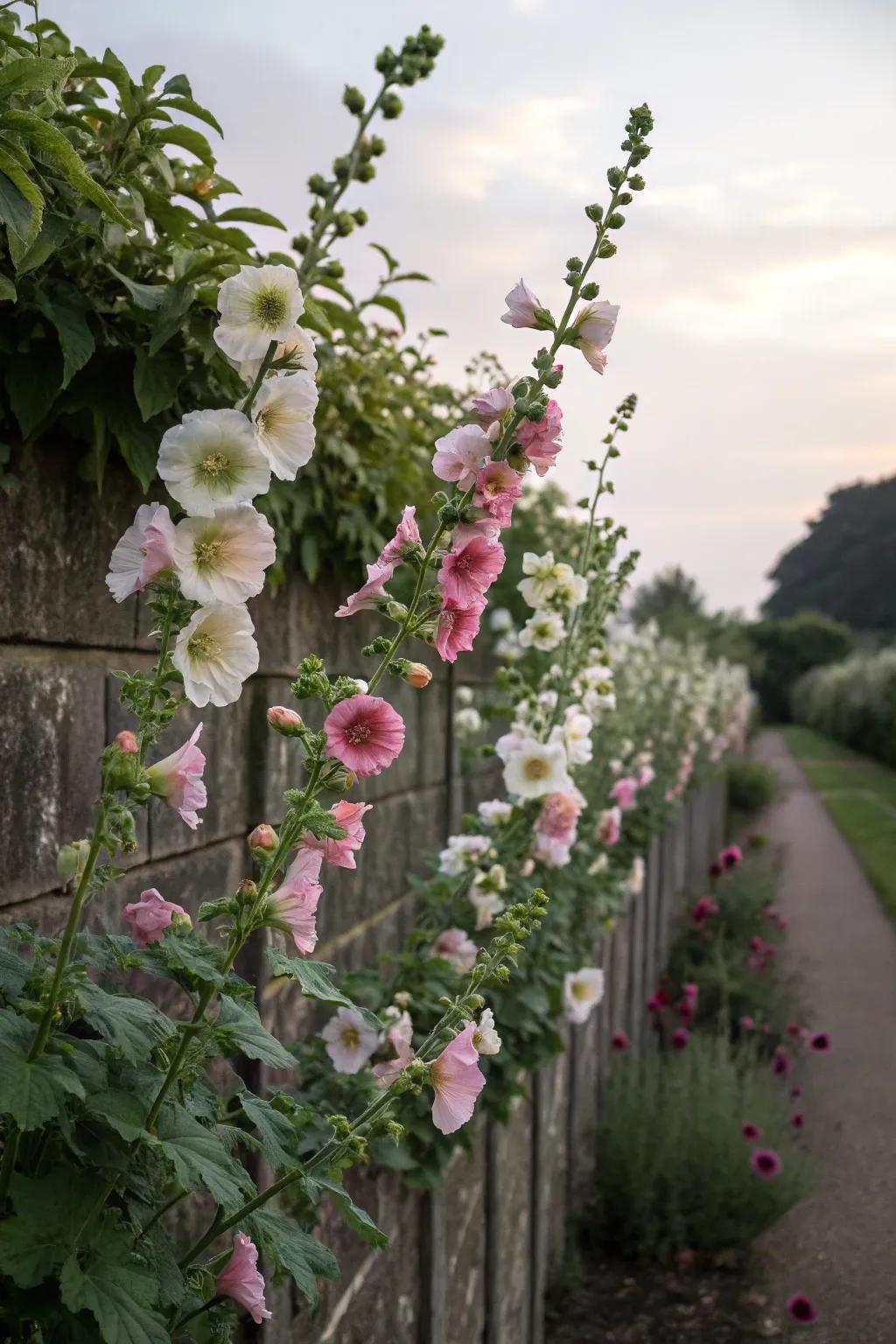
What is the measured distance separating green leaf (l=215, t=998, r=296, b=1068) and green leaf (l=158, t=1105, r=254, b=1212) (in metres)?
0.08

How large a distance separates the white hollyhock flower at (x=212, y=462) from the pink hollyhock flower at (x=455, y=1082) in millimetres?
616

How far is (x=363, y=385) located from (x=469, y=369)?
1.79 metres

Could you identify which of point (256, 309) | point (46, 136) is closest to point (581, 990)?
point (256, 309)

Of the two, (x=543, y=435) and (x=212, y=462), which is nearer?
(x=212, y=462)

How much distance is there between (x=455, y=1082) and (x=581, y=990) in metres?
2.06

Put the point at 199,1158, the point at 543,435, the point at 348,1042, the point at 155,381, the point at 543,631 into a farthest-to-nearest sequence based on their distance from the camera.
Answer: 1. the point at 543,631
2. the point at 348,1042
3. the point at 155,381
4. the point at 543,435
5. the point at 199,1158

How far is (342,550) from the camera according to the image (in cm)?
238

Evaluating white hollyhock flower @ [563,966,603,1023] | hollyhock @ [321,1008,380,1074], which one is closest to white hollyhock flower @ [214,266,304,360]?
hollyhock @ [321,1008,380,1074]

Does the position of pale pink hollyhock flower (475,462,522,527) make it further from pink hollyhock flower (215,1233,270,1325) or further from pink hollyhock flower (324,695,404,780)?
pink hollyhock flower (215,1233,270,1325)

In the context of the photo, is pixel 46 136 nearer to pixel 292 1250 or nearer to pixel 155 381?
pixel 155 381

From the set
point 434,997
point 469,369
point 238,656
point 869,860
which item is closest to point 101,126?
point 238,656

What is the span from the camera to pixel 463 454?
1.28 metres

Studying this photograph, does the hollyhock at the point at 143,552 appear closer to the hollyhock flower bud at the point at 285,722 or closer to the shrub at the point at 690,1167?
the hollyhock flower bud at the point at 285,722

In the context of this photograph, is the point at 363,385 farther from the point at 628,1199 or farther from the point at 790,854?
the point at 790,854
